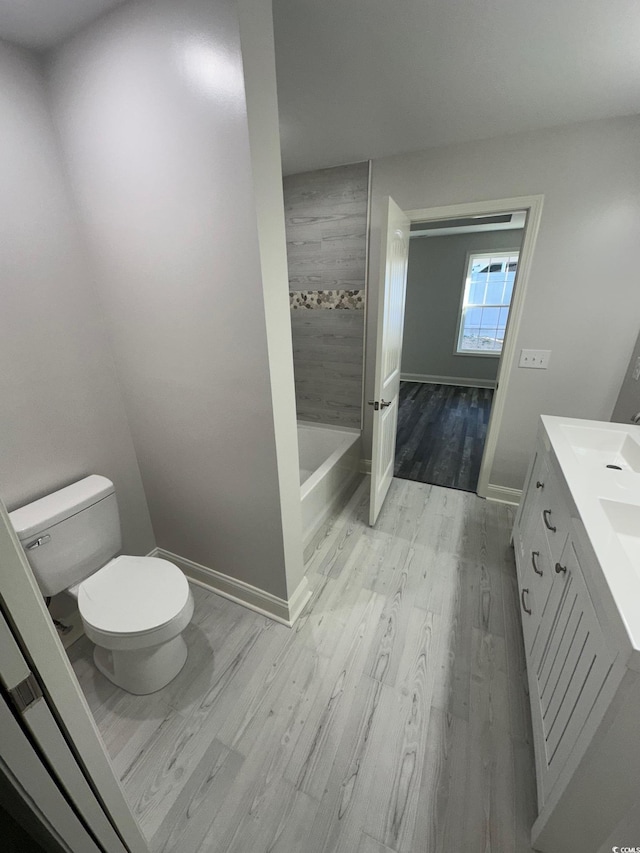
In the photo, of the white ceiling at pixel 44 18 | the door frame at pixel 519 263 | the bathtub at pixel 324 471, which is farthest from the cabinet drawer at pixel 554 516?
the white ceiling at pixel 44 18

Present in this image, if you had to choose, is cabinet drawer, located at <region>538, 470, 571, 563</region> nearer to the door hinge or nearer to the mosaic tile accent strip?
the door hinge

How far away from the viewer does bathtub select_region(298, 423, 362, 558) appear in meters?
2.07

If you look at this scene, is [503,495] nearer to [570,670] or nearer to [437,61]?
[570,670]

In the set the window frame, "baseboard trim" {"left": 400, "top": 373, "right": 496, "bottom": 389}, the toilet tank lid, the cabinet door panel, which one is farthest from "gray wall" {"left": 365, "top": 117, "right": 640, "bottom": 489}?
"baseboard trim" {"left": 400, "top": 373, "right": 496, "bottom": 389}

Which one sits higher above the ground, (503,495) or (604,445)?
(604,445)

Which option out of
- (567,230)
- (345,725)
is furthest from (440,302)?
(345,725)

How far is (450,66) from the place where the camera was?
130 centimetres

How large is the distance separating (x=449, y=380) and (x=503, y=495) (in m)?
3.42

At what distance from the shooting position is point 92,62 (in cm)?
107

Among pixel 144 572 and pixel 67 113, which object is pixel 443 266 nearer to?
pixel 67 113

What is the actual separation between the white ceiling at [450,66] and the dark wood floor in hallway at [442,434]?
7.61ft

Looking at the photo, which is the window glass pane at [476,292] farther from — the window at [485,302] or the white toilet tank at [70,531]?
the white toilet tank at [70,531]

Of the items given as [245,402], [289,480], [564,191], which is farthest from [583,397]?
[245,402]

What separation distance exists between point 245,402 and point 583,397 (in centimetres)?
212
